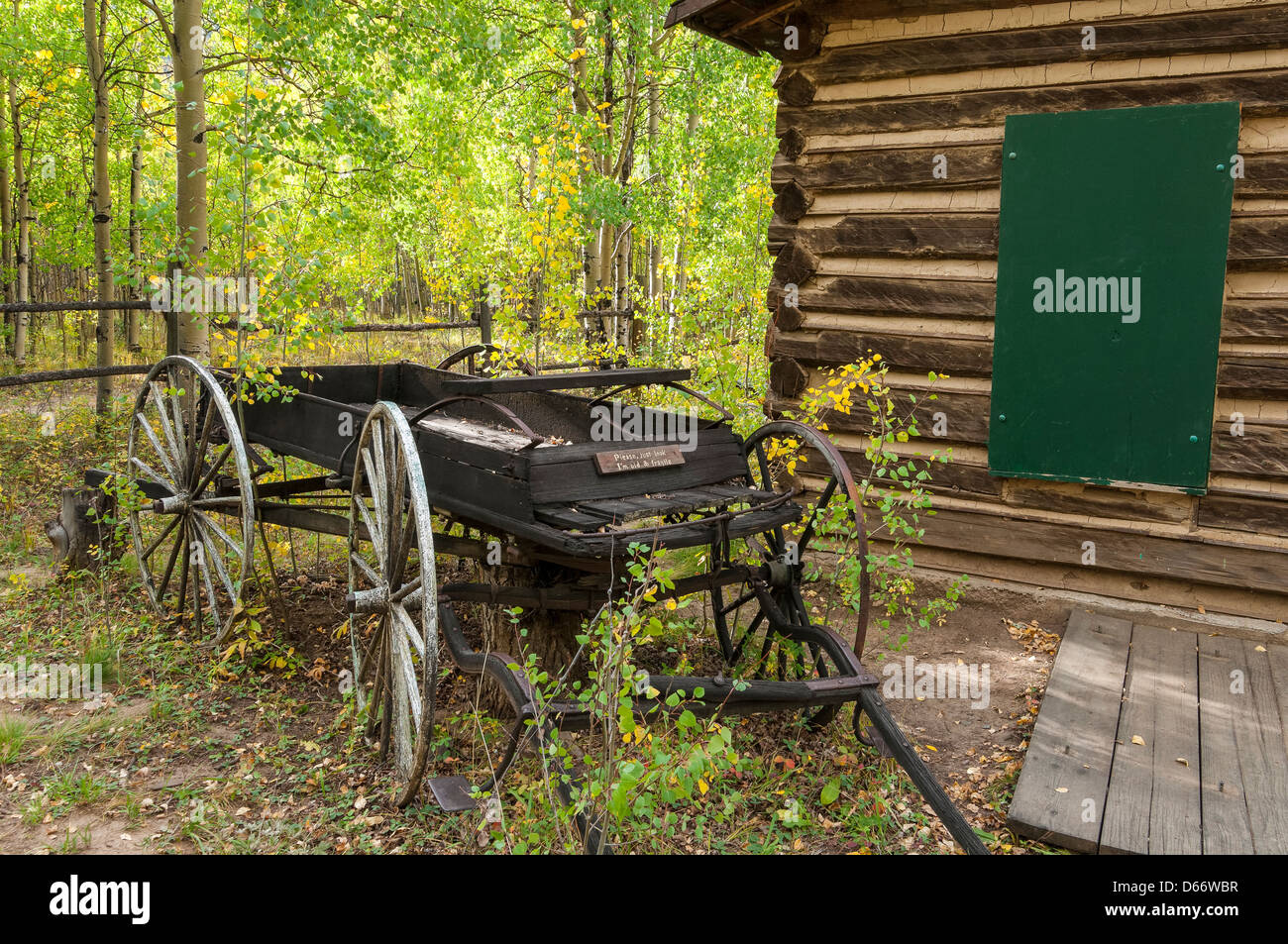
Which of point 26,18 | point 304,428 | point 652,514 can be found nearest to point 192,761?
point 304,428

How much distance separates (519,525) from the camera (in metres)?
3.67

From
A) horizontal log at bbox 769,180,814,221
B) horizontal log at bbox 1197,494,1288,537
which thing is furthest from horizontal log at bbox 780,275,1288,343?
horizontal log at bbox 1197,494,1288,537

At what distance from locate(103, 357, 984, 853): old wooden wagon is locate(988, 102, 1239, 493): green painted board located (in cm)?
176

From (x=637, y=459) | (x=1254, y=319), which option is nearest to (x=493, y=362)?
(x=637, y=459)

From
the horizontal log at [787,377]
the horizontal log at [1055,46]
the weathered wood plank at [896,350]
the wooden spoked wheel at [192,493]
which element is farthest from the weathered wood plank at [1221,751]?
the wooden spoked wheel at [192,493]

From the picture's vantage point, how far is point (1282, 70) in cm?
469

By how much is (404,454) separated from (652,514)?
3.29ft
